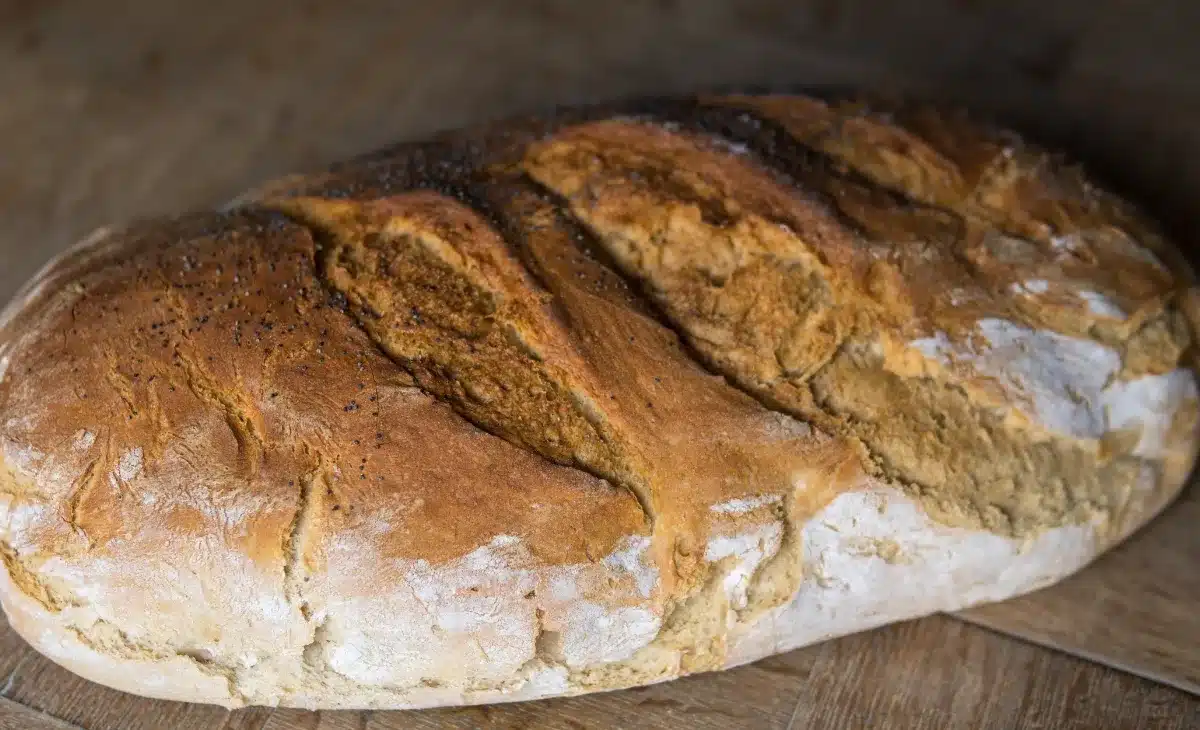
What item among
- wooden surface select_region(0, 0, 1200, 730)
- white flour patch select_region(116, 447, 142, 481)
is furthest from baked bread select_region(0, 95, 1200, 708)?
wooden surface select_region(0, 0, 1200, 730)

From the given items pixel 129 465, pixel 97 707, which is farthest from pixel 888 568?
pixel 97 707

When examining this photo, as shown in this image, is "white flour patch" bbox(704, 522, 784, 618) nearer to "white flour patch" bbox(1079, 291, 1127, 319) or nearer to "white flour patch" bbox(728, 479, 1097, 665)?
"white flour patch" bbox(728, 479, 1097, 665)

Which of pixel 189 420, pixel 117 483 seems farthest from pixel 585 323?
pixel 117 483

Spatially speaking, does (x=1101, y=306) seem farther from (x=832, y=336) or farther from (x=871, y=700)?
(x=871, y=700)

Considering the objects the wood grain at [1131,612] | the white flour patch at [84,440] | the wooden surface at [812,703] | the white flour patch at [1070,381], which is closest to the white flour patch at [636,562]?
the wooden surface at [812,703]

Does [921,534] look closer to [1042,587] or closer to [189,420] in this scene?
[1042,587]

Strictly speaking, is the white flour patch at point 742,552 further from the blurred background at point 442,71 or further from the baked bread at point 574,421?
the blurred background at point 442,71
